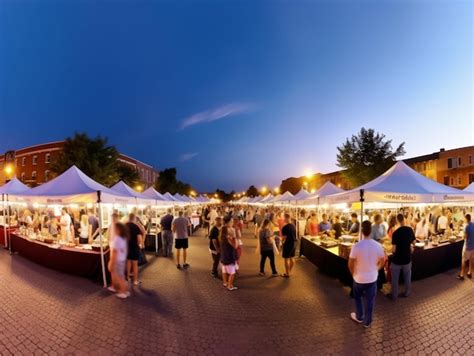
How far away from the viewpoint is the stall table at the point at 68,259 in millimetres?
7301

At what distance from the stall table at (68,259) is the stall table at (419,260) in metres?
6.20

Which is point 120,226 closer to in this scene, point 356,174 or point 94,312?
point 94,312

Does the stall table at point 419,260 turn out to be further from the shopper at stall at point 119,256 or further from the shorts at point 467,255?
the shopper at stall at point 119,256

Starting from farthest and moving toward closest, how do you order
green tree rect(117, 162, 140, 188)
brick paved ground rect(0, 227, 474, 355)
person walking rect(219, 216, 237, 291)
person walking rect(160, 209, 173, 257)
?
green tree rect(117, 162, 140, 188) < person walking rect(160, 209, 173, 257) < person walking rect(219, 216, 237, 291) < brick paved ground rect(0, 227, 474, 355)

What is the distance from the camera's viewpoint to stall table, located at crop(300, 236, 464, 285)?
24.0ft

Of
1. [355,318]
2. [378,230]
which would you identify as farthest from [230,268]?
[378,230]

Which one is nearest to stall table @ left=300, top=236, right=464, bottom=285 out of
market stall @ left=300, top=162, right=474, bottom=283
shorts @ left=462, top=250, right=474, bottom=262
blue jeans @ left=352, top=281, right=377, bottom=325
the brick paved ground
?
market stall @ left=300, top=162, right=474, bottom=283

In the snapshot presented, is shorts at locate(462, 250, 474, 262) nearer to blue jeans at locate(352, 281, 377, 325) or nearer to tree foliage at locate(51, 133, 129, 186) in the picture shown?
blue jeans at locate(352, 281, 377, 325)

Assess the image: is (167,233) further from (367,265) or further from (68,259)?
(367,265)

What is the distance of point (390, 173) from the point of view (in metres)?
8.83

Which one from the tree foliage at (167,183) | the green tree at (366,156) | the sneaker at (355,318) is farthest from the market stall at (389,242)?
the tree foliage at (167,183)

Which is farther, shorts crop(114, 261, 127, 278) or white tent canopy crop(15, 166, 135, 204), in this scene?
white tent canopy crop(15, 166, 135, 204)

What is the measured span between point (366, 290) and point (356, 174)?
2757 centimetres

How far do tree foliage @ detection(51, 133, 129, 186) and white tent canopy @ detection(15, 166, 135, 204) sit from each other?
1981 centimetres
